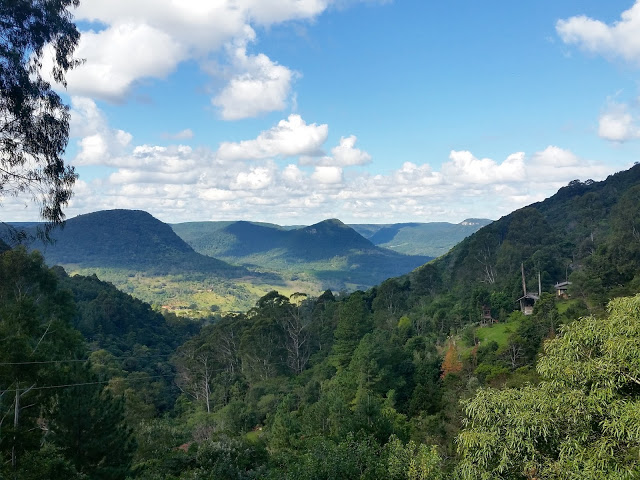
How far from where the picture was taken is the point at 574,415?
23.9 ft

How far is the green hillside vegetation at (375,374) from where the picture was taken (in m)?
7.49

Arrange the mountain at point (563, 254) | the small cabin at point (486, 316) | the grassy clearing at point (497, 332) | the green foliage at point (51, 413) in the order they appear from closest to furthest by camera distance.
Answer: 1. the green foliage at point (51, 413)
2. the grassy clearing at point (497, 332)
3. the mountain at point (563, 254)
4. the small cabin at point (486, 316)

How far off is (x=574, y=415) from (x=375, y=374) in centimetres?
2576

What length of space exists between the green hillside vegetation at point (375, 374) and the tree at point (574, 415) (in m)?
0.03

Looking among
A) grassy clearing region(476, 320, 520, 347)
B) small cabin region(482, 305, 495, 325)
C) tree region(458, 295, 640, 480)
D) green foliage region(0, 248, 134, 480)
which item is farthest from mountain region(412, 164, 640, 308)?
green foliage region(0, 248, 134, 480)

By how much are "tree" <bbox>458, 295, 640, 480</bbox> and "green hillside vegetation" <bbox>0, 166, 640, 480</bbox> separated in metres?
0.03

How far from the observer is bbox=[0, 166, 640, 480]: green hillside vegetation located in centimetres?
749

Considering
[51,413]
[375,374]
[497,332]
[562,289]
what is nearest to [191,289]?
[562,289]

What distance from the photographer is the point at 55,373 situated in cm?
1515

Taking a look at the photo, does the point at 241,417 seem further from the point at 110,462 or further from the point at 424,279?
the point at 424,279

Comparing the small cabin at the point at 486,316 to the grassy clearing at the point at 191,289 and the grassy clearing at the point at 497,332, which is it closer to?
the grassy clearing at the point at 497,332

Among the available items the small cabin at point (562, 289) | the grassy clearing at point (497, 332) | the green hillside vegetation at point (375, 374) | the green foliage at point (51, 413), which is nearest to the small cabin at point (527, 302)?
the green hillside vegetation at point (375, 374)

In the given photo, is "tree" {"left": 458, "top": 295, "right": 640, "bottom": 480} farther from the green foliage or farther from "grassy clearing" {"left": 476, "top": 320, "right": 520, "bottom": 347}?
"grassy clearing" {"left": 476, "top": 320, "right": 520, "bottom": 347}

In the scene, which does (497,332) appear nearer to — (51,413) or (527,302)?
(527,302)
